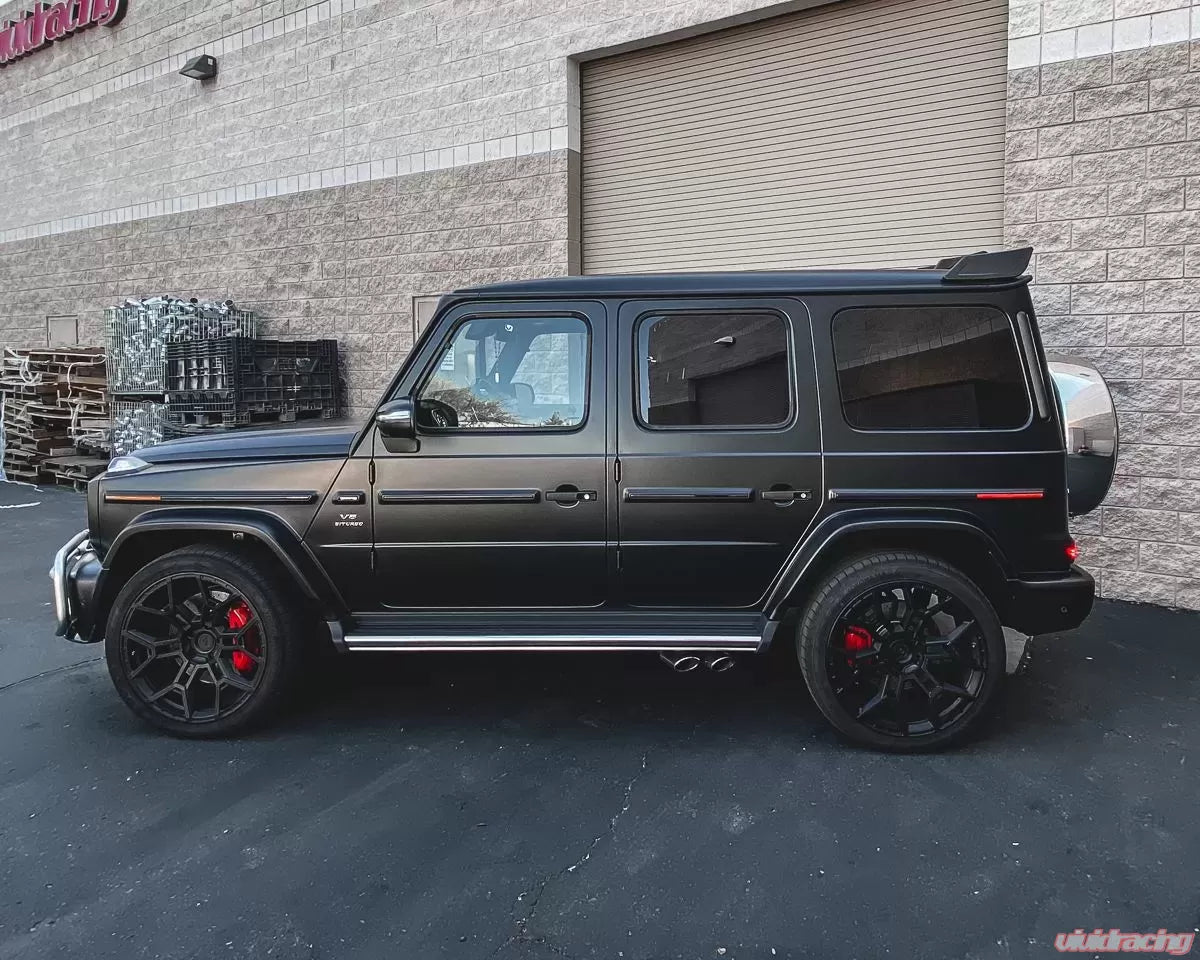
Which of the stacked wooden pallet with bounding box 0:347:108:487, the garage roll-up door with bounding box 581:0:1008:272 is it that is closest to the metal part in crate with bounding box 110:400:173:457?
the stacked wooden pallet with bounding box 0:347:108:487

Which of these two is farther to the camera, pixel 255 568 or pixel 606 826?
pixel 255 568

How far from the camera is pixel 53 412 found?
1200 cm

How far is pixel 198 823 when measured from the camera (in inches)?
124

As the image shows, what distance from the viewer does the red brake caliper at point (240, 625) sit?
3828 millimetres

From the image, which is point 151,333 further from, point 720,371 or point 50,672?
point 720,371

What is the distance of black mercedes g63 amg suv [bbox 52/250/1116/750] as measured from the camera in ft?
11.9

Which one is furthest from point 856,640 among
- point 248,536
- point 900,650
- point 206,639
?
point 206,639

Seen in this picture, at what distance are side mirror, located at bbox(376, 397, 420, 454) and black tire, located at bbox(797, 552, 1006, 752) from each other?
1921mm

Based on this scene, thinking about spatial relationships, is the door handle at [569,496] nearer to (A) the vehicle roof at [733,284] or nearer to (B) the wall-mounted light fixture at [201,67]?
(A) the vehicle roof at [733,284]

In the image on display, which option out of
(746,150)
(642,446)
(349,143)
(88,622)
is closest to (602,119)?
(746,150)

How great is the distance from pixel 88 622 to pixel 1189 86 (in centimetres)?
742

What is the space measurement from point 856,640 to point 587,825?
1408mm

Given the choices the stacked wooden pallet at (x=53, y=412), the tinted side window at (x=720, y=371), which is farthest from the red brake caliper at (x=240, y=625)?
the stacked wooden pallet at (x=53, y=412)

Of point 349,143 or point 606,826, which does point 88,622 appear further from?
point 349,143
